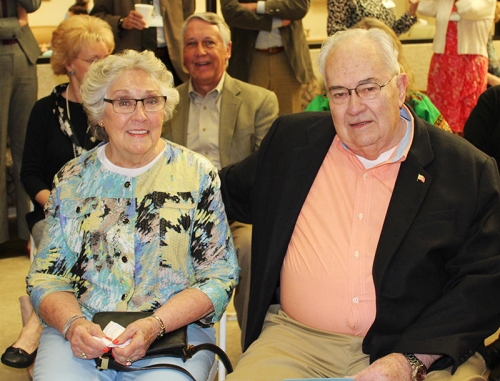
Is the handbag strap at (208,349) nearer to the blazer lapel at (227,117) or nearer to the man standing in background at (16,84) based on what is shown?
the blazer lapel at (227,117)

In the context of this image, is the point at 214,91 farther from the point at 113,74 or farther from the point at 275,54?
the point at 275,54

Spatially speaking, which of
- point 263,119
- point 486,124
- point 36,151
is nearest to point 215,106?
point 263,119

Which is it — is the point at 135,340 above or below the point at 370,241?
below

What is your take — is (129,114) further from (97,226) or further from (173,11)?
(173,11)

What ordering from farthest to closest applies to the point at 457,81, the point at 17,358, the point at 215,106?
the point at 457,81 < the point at 215,106 < the point at 17,358

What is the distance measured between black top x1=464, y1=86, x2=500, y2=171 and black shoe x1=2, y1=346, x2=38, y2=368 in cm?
214

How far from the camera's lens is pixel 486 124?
3.46 meters

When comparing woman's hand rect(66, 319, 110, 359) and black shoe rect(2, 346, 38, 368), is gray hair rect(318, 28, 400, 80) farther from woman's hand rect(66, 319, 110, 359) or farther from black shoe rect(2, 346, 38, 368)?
black shoe rect(2, 346, 38, 368)

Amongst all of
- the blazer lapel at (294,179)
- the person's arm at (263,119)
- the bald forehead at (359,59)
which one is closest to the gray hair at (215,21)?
the person's arm at (263,119)

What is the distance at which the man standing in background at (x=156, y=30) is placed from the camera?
446 centimetres

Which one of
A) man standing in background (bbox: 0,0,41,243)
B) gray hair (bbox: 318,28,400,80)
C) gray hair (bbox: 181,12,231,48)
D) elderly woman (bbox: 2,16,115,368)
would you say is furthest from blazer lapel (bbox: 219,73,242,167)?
man standing in background (bbox: 0,0,41,243)

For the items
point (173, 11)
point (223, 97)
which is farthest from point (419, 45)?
point (223, 97)

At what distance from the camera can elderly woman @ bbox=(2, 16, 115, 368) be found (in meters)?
3.49

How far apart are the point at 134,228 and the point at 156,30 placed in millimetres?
2340
